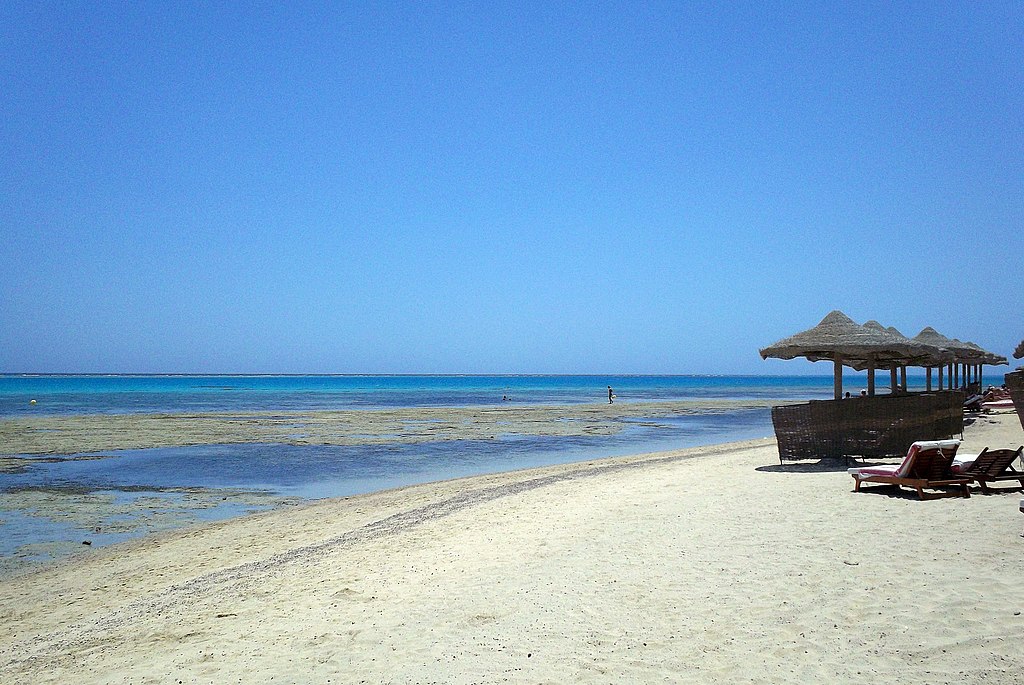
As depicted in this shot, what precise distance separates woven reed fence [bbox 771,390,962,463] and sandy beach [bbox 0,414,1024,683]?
9.78ft

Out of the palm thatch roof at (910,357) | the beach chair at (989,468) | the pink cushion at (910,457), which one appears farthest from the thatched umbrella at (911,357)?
the pink cushion at (910,457)

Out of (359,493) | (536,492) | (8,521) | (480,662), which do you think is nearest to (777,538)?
(480,662)

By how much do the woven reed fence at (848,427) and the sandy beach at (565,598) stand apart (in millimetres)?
2981

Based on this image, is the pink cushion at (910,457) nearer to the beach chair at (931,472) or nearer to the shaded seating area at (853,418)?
the beach chair at (931,472)

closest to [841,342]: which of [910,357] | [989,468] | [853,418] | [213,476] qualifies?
[853,418]

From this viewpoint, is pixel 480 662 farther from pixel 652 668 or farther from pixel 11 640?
pixel 11 640

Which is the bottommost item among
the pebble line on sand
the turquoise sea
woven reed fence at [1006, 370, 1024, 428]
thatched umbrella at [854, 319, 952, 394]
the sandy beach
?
the turquoise sea

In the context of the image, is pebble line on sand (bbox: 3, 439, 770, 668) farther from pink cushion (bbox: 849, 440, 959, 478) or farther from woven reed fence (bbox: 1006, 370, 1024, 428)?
woven reed fence (bbox: 1006, 370, 1024, 428)

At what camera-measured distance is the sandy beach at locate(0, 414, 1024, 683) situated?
163 inches

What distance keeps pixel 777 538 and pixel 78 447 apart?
19.9 m

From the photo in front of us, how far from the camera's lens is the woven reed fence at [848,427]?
11.9 m

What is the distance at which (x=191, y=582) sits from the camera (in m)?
6.77

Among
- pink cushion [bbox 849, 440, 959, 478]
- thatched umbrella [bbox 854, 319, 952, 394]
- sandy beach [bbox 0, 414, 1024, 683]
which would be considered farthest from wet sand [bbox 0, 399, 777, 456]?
pink cushion [bbox 849, 440, 959, 478]

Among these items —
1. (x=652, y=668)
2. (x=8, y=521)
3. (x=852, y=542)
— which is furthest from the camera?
(x=8, y=521)
